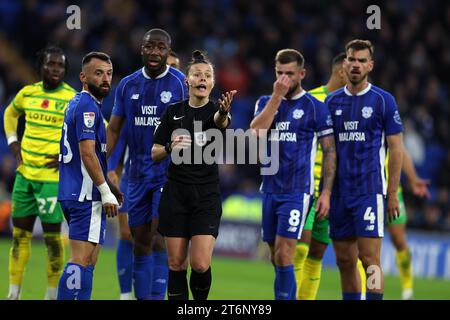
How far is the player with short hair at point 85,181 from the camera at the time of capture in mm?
8039

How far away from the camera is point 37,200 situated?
9.94 metres

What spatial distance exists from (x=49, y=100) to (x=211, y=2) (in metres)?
12.9

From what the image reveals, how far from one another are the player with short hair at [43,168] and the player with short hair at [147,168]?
0.97 metres

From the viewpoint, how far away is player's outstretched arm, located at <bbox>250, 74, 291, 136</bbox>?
9109 mm

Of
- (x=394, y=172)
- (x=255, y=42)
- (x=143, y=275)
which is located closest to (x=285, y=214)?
(x=394, y=172)

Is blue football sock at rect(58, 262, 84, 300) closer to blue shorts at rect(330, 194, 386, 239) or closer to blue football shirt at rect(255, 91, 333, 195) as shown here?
blue football shirt at rect(255, 91, 333, 195)

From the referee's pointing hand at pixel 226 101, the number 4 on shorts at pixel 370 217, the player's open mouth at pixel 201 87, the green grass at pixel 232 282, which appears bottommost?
the green grass at pixel 232 282

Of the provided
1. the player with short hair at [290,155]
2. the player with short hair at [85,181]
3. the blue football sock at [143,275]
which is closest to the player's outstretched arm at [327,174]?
the player with short hair at [290,155]

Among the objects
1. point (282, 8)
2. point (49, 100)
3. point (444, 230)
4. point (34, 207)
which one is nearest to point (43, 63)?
point (49, 100)

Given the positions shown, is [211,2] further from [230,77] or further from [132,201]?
[132,201]

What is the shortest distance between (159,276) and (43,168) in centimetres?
180

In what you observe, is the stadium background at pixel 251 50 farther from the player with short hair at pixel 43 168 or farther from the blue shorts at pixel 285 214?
the blue shorts at pixel 285 214

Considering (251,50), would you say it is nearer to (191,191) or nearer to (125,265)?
(125,265)
